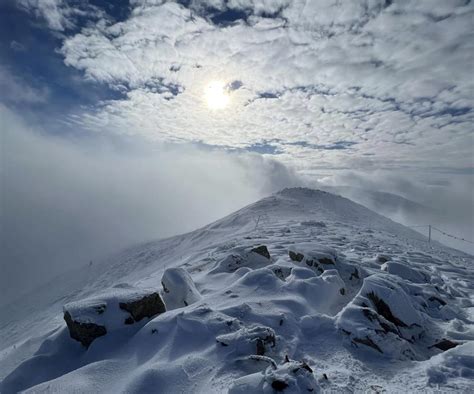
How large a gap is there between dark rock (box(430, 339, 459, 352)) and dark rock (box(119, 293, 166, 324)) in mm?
5332

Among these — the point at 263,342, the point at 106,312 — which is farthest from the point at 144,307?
the point at 263,342

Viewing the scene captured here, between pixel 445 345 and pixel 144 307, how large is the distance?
18.8 ft

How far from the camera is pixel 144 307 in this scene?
5504mm

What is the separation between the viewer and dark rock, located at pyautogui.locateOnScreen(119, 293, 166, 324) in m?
5.38

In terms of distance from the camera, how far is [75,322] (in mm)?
5102

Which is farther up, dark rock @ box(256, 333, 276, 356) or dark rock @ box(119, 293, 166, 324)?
dark rock @ box(119, 293, 166, 324)

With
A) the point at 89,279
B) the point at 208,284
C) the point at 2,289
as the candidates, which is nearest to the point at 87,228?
the point at 2,289

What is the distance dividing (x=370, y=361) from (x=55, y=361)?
5.25 m

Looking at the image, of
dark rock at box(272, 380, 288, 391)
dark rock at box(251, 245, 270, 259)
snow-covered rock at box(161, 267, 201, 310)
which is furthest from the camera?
dark rock at box(251, 245, 270, 259)

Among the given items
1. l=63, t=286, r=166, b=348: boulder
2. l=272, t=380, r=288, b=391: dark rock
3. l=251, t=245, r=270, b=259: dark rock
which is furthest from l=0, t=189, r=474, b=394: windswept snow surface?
l=251, t=245, r=270, b=259: dark rock

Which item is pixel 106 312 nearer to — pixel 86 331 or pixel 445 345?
pixel 86 331

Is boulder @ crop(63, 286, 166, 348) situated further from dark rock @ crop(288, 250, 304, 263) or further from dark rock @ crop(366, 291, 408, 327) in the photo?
dark rock @ crop(288, 250, 304, 263)

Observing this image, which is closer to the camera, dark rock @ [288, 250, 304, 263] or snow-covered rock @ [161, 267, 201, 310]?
snow-covered rock @ [161, 267, 201, 310]

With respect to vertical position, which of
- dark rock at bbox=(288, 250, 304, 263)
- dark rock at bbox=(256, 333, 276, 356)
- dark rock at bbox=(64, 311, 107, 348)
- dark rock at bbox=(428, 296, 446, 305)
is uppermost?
dark rock at bbox=(64, 311, 107, 348)
